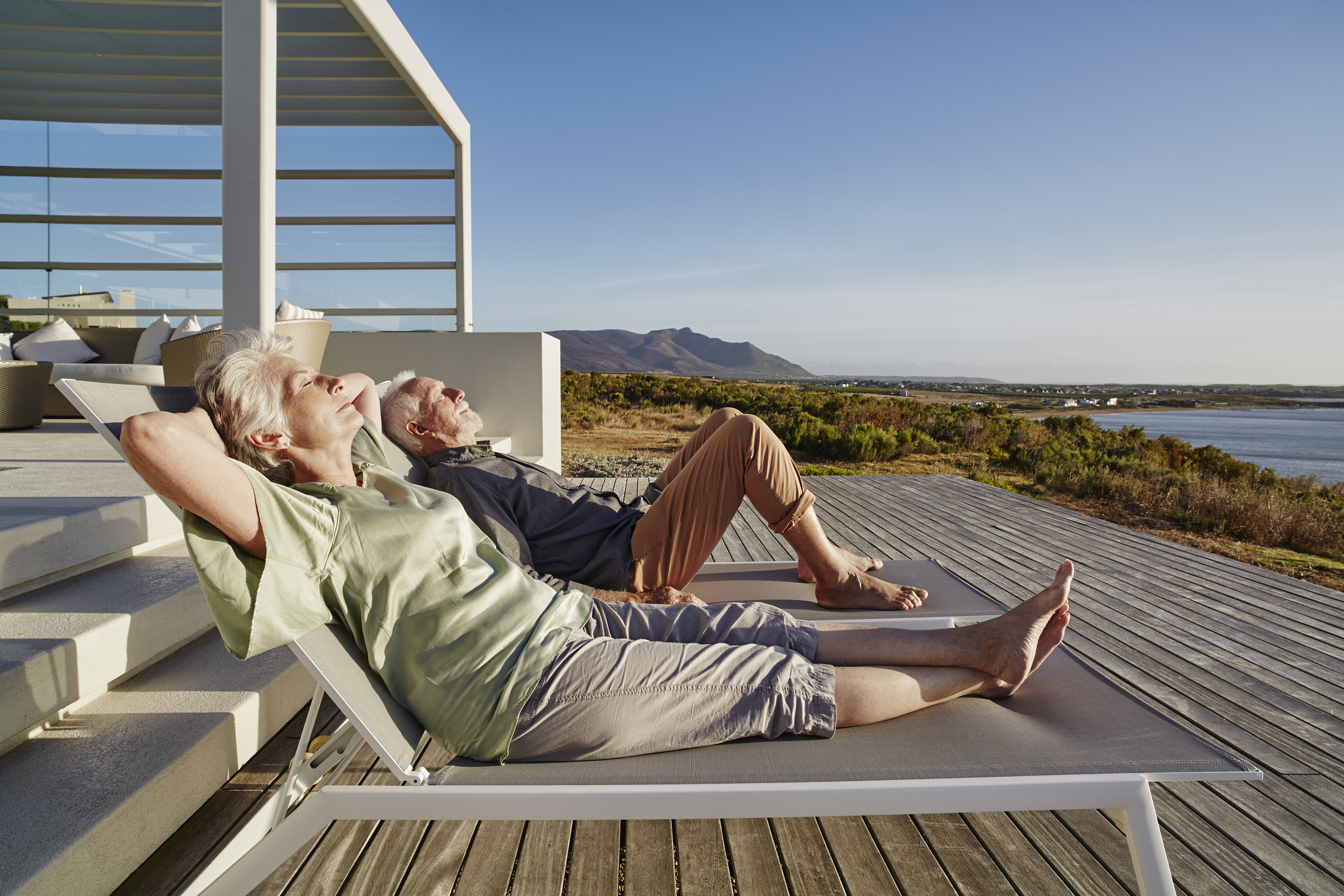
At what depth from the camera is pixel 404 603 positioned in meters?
1.14

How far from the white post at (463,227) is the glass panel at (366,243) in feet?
0.52

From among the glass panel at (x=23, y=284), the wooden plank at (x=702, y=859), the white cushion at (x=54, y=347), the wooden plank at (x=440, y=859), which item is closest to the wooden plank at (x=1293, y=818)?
the wooden plank at (x=702, y=859)

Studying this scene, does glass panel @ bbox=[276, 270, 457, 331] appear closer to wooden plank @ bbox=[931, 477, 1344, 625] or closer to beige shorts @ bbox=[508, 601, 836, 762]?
wooden plank @ bbox=[931, 477, 1344, 625]

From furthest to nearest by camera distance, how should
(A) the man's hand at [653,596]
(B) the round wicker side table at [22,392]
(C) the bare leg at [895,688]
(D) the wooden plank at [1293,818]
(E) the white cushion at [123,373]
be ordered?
(E) the white cushion at [123,373] → (B) the round wicker side table at [22,392] → (A) the man's hand at [653,596] → (D) the wooden plank at [1293,818] → (C) the bare leg at [895,688]

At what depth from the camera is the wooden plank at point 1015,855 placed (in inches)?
53.7

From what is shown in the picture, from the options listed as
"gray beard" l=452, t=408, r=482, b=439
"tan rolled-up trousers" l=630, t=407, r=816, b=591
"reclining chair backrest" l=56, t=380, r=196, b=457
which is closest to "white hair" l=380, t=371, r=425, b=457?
"gray beard" l=452, t=408, r=482, b=439

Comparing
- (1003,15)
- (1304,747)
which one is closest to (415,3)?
(1304,747)

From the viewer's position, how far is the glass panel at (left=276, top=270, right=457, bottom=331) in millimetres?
→ 6516

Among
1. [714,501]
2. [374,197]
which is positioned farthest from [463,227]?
[714,501]

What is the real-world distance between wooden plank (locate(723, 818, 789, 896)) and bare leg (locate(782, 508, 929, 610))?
2.24 ft

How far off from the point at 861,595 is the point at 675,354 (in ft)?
160

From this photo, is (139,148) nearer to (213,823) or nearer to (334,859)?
(213,823)

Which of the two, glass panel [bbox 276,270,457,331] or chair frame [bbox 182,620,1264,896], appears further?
glass panel [bbox 276,270,457,331]

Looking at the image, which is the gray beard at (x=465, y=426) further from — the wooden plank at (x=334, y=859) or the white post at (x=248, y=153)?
the white post at (x=248, y=153)
